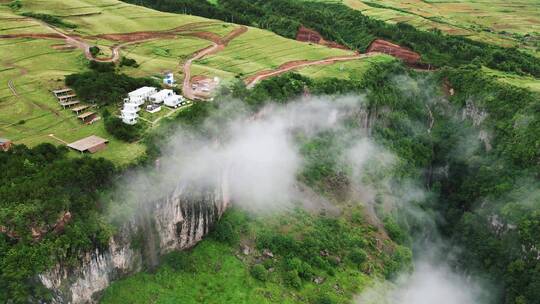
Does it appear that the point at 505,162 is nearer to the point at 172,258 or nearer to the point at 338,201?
the point at 338,201

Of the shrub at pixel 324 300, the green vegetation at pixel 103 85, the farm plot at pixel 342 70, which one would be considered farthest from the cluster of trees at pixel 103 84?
the shrub at pixel 324 300

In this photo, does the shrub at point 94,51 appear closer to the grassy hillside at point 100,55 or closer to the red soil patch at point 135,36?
the grassy hillside at point 100,55

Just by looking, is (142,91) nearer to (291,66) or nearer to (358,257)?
(291,66)

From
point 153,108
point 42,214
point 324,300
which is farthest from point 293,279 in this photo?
point 42,214

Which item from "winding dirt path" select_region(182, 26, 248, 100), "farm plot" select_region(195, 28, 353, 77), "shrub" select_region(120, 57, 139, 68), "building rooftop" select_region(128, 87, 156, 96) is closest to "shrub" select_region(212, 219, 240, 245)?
"winding dirt path" select_region(182, 26, 248, 100)

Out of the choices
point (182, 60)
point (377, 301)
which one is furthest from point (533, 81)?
point (182, 60)
